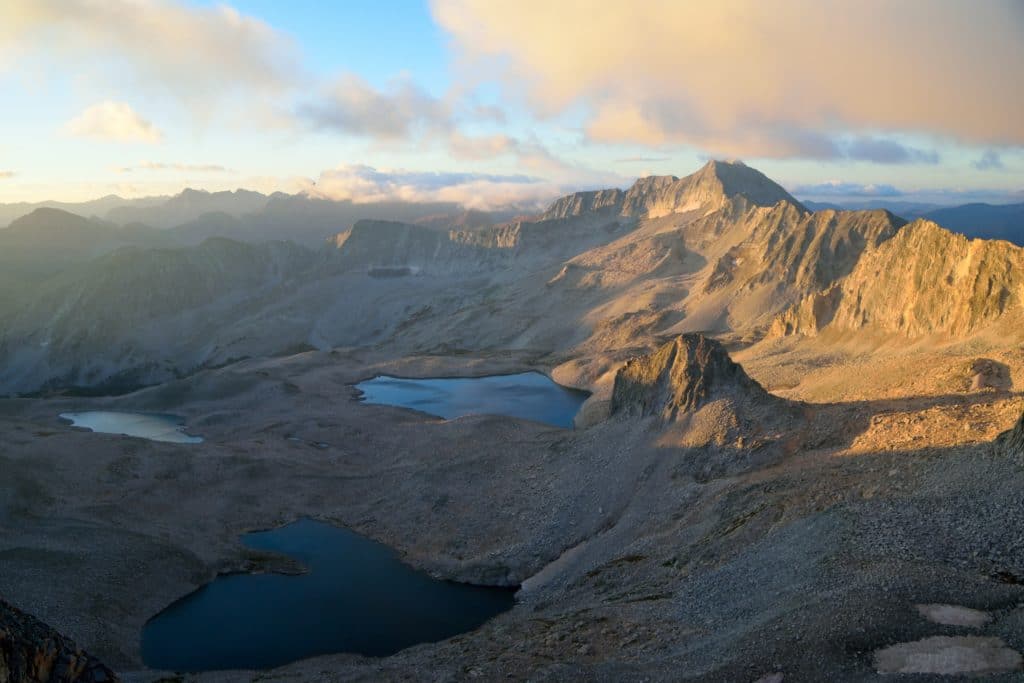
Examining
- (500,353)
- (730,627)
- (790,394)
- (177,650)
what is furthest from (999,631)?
(500,353)

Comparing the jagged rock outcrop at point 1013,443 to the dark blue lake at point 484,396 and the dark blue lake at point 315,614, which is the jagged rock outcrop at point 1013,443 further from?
the dark blue lake at point 484,396

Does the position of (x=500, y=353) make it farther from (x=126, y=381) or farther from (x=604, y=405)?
(x=126, y=381)

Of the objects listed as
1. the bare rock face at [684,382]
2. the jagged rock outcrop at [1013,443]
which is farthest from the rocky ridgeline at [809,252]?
the jagged rock outcrop at [1013,443]

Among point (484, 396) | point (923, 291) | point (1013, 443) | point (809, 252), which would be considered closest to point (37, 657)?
point (1013, 443)

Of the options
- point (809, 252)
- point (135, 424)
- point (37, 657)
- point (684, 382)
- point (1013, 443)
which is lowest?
point (135, 424)

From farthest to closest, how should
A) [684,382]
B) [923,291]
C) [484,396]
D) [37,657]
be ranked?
1. [484,396]
2. [923,291]
3. [684,382]
4. [37,657]

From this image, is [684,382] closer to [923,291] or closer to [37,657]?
[923,291]
